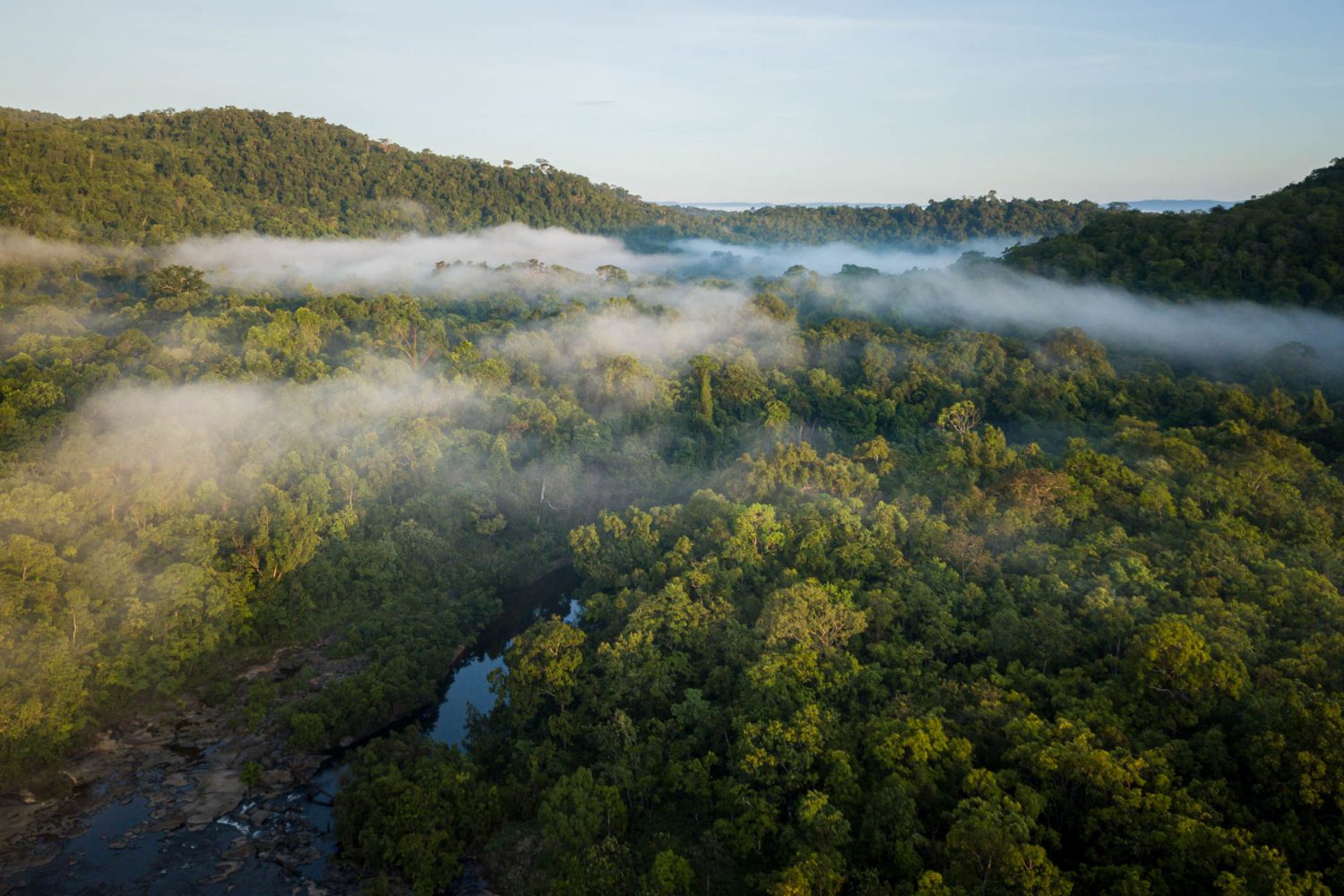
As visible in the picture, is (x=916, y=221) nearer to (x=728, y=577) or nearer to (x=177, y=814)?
(x=728, y=577)

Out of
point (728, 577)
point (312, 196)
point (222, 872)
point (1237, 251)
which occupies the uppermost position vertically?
point (312, 196)

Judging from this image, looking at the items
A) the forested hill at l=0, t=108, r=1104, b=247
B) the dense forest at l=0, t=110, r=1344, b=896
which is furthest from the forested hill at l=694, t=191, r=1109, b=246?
the dense forest at l=0, t=110, r=1344, b=896

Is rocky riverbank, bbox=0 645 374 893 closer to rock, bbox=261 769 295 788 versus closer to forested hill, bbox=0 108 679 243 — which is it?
rock, bbox=261 769 295 788

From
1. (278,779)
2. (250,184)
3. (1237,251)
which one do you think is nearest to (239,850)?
(278,779)

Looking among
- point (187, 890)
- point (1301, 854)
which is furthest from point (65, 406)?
point (1301, 854)

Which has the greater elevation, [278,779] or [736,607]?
[736,607]

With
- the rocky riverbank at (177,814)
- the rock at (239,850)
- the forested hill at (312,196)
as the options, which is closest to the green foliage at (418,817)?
the rocky riverbank at (177,814)
